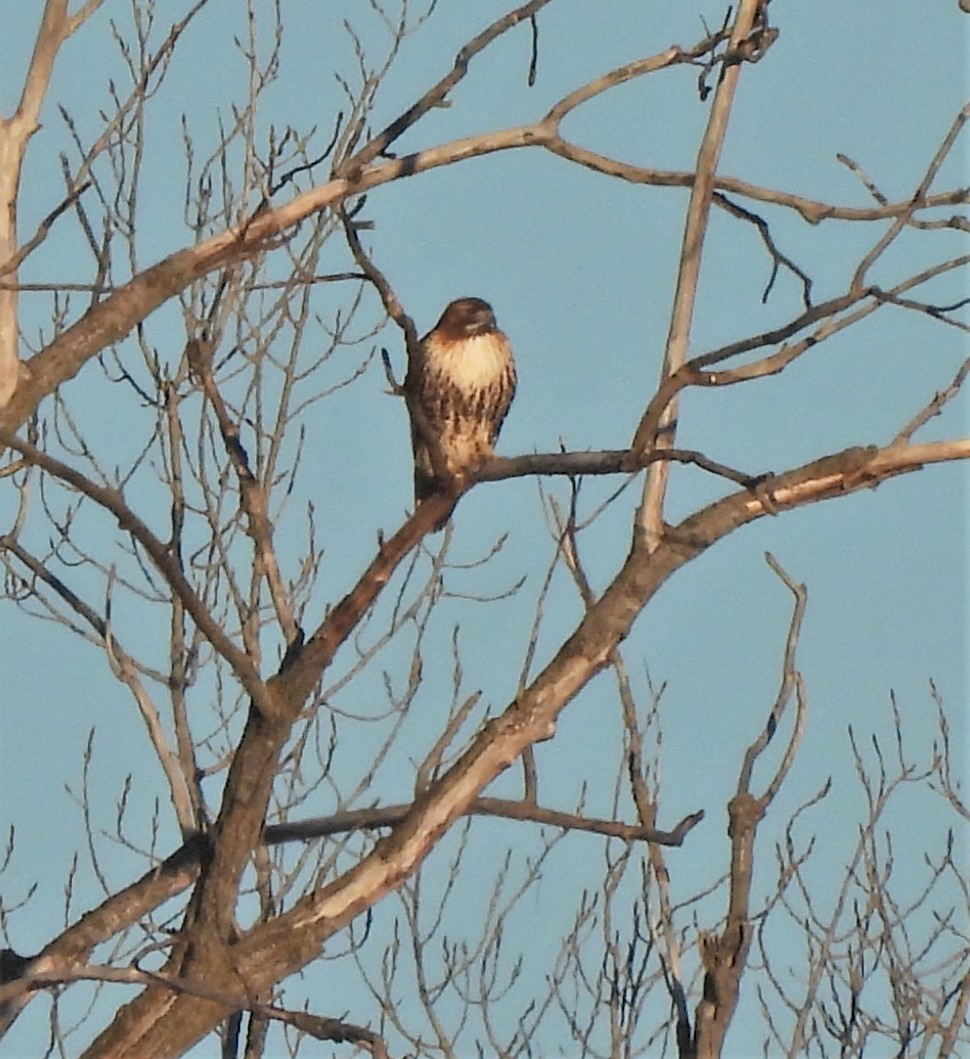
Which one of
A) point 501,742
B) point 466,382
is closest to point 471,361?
point 466,382

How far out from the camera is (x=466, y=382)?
22.9 feet

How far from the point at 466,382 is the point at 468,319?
10.2 inches

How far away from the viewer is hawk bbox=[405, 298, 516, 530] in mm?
6961

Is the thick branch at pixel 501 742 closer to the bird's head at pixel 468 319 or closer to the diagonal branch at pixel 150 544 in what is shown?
the diagonal branch at pixel 150 544

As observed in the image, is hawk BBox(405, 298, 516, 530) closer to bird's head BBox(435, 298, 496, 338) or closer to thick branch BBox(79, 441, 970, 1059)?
bird's head BBox(435, 298, 496, 338)

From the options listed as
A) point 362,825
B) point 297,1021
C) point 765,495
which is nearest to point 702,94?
point 765,495

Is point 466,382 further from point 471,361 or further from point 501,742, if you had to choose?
point 501,742

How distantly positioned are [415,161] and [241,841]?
5.22 ft

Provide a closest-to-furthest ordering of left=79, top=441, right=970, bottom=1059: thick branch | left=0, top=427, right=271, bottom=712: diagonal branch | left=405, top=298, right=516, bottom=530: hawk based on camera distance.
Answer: left=0, top=427, right=271, bottom=712: diagonal branch
left=79, top=441, right=970, bottom=1059: thick branch
left=405, top=298, right=516, bottom=530: hawk

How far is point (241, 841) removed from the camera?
13.2ft

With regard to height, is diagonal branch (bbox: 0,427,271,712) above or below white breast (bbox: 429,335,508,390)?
below

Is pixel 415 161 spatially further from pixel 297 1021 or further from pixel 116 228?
pixel 116 228

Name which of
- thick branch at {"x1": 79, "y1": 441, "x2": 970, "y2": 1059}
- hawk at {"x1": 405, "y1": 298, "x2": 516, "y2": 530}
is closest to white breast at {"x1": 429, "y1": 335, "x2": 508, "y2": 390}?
hawk at {"x1": 405, "y1": 298, "x2": 516, "y2": 530}

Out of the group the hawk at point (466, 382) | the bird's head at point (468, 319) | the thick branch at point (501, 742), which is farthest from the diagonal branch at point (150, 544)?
the bird's head at point (468, 319)
